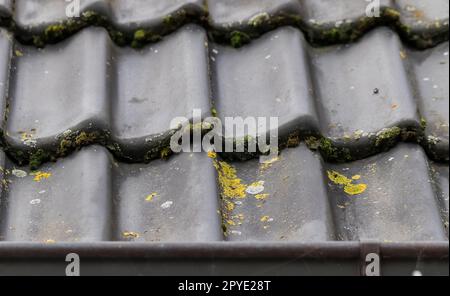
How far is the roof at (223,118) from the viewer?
1.97 m

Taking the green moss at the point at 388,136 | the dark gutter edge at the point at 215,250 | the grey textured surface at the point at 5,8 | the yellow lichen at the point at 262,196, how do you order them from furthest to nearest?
the grey textured surface at the point at 5,8 → the green moss at the point at 388,136 → the yellow lichen at the point at 262,196 → the dark gutter edge at the point at 215,250

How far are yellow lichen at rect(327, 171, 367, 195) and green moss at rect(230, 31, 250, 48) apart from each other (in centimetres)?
49

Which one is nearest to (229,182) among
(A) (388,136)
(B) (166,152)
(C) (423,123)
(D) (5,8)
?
(B) (166,152)

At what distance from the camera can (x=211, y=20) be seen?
2.46m

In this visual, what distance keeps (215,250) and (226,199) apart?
1.24 ft

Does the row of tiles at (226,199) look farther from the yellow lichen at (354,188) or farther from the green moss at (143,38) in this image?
the green moss at (143,38)

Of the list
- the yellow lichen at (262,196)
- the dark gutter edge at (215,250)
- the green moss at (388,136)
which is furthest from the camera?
the green moss at (388,136)

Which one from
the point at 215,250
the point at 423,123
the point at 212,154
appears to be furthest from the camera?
the point at 423,123

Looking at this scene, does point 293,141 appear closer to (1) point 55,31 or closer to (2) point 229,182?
(2) point 229,182

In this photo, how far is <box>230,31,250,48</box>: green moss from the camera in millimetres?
2453

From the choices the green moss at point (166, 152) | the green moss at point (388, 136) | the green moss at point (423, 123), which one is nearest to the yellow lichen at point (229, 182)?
the green moss at point (166, 152)

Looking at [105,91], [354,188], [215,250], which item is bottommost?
[215,250]

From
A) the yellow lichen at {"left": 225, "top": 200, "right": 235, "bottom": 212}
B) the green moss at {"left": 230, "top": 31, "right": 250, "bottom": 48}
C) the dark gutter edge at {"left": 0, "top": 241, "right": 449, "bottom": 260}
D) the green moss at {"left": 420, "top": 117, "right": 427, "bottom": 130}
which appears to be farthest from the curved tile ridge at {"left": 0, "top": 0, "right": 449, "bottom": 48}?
the dark gutter edge at {"left": 0, "top": 241, "right": 449, "bottom": 260}

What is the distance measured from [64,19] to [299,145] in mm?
731
